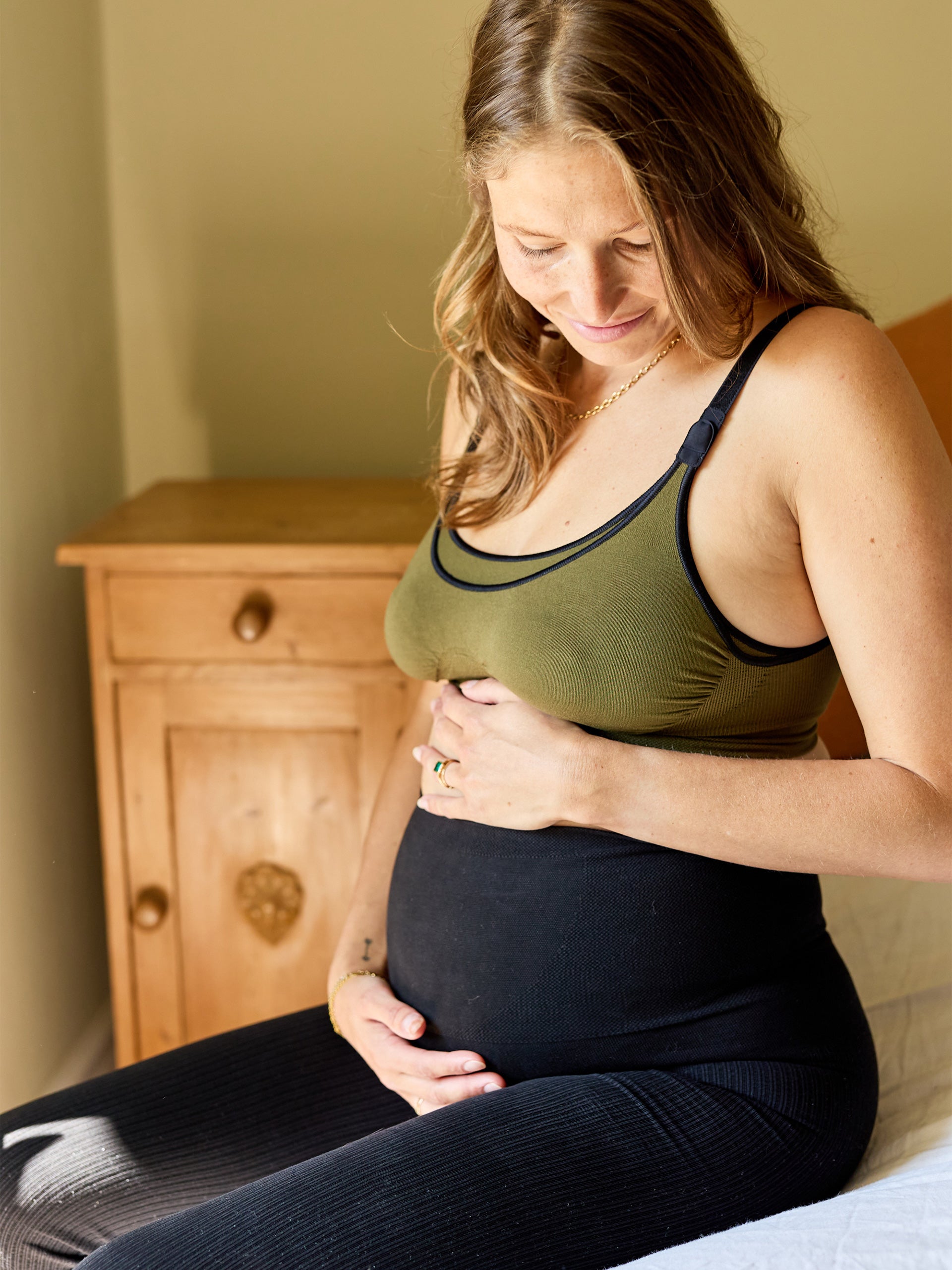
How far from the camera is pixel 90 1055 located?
1.71 meters

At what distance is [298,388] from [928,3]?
3.55 feet

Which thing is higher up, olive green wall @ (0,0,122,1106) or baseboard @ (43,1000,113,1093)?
olive green wall @ (0,0,122,1106)

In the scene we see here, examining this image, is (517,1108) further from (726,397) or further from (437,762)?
(726,397)

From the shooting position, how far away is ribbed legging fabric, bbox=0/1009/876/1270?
0.74 m

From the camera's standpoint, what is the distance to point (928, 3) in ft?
5.50

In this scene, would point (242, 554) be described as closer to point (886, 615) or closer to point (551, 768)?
point (551, 768)

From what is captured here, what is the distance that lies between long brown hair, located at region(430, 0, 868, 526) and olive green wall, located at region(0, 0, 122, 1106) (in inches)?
30.3

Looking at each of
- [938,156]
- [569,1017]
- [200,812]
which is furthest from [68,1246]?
[938,156]

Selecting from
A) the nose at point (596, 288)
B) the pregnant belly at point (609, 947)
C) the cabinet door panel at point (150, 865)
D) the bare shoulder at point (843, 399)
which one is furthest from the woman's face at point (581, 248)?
the cabinet door panel at point (150, 865)

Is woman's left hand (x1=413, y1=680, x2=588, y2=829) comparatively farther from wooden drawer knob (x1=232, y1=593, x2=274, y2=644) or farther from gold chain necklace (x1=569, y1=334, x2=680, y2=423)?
wooden drawer knob (x1=232, y1=593, x2=274, y2=644)

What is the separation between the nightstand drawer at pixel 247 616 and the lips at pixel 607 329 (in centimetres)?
56

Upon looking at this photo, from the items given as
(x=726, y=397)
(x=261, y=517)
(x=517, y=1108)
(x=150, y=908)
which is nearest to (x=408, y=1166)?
(x=517, y=1108)

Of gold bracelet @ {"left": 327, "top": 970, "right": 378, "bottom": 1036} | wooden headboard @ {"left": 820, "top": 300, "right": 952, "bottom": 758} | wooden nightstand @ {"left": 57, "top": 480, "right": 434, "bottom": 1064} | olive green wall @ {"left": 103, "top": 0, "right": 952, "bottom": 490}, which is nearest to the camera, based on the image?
gold bracelet @ {"left": 327, "top": 970, "right": 378, "bottom": 1036}

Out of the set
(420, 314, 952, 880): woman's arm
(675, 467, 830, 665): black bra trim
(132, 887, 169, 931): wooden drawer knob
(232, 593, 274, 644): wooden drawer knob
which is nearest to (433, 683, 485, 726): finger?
(420, 314, 952, 880): woman's arm
